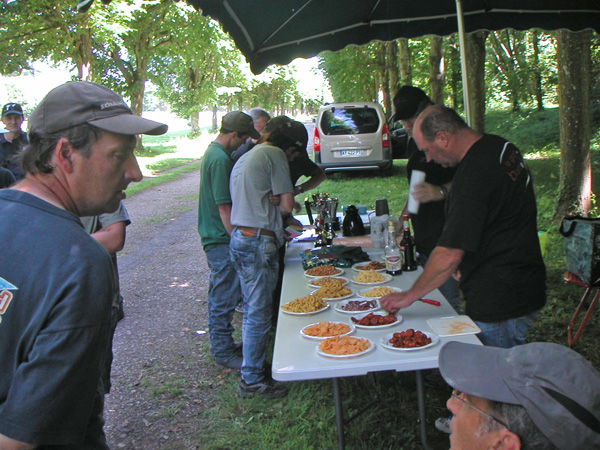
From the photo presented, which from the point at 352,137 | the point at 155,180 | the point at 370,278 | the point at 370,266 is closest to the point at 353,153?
the point at 352,137

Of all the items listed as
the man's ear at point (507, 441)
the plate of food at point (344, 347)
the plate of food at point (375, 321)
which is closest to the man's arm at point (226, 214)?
the plate of food at point (375, 321)

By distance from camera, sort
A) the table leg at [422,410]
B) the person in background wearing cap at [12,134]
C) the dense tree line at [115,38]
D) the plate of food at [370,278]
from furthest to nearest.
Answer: the dense tree line at [115,38] → the person in background wearing cap at [12,134] → the plate of food at [370,278] → the table leg at [422,410]

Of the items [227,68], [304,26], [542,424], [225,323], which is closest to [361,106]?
[304,26]

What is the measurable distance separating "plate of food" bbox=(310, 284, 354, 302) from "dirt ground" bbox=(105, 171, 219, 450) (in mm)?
1401

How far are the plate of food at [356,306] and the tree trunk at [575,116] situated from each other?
5.58 m

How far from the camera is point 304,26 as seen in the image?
5.77m

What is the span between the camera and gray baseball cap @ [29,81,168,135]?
136 centimetres

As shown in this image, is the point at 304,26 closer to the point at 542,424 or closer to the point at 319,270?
the point at 319,270

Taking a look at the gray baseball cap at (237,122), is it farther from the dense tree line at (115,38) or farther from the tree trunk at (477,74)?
the tree trunk at (477,74)

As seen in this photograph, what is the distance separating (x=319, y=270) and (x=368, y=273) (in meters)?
0.41

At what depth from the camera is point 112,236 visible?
327 cm

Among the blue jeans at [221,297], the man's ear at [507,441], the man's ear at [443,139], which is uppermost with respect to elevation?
the man's ear at [443,139]

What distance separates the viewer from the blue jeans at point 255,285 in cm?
412

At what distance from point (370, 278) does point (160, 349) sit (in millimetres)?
2640
